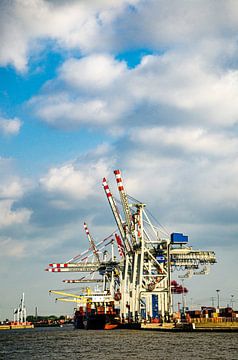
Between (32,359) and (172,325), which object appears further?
(172,325)

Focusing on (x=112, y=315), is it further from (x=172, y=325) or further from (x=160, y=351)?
(x=160, y=351)

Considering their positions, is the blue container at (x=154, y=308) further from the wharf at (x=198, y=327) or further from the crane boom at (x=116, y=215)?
the wharf at (x=198, y=327)

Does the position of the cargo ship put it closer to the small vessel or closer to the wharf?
the small vessel

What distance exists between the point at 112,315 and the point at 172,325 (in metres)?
28.6

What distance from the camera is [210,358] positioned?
5266 centimetres

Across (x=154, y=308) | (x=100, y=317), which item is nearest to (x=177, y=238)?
(x=154, y=308)

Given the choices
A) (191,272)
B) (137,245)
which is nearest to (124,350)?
(137,245)

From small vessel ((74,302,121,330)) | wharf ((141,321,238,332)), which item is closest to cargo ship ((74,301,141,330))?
small vessel ((74,302,121,330))

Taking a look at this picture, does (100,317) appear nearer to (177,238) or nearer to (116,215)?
(116,215)

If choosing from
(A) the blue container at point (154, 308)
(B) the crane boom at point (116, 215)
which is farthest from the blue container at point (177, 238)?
(A) the blue container at point (154, 308)

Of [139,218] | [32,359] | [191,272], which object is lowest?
[32,359]

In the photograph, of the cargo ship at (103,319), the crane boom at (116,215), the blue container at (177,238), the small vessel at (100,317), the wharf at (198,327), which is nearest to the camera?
the wharf at (198,327)

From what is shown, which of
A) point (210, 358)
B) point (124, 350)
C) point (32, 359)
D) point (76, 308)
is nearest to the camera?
point (210, 358)

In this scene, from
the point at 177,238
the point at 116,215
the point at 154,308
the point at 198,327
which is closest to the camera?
the point at 198,327
